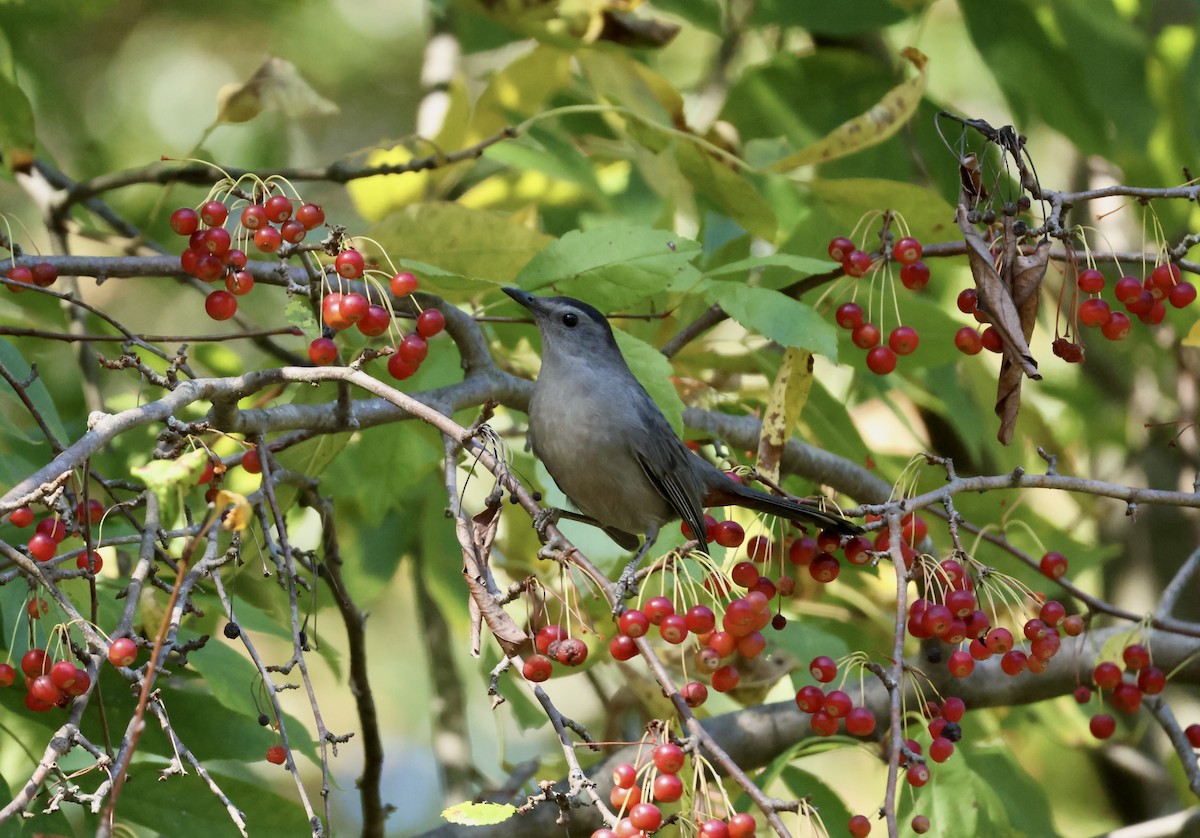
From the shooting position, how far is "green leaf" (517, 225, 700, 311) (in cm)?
353

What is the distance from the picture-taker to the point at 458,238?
3947 mm

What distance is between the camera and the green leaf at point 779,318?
3270 millimetres

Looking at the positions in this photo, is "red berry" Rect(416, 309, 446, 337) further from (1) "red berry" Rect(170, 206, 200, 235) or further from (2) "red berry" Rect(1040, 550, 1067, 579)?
(2) "red berry" Rect(1040, 550, 1067, 579)

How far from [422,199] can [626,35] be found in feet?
3.55

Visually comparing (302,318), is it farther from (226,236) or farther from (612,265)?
(612,265)

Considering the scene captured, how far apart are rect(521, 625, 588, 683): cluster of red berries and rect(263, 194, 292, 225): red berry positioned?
1.37 meters

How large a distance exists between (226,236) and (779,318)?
4.87 feet

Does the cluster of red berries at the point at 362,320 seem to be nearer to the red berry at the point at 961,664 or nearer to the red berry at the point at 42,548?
the red berry at the point at 42,548

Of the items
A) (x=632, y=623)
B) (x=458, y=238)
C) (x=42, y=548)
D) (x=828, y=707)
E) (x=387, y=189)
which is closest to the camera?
(x=632, y=623)

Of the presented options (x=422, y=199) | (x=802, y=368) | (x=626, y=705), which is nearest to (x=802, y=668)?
(x=626, y=705)

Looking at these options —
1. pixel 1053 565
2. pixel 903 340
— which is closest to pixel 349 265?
pixel 903 340

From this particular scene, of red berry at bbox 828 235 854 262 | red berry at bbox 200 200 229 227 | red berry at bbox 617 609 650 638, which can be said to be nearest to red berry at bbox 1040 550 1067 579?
red berry at bbox 828 235 854 262

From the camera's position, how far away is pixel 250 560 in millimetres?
4449

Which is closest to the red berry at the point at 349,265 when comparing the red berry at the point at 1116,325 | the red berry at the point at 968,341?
the red berry at the point at 968,341
